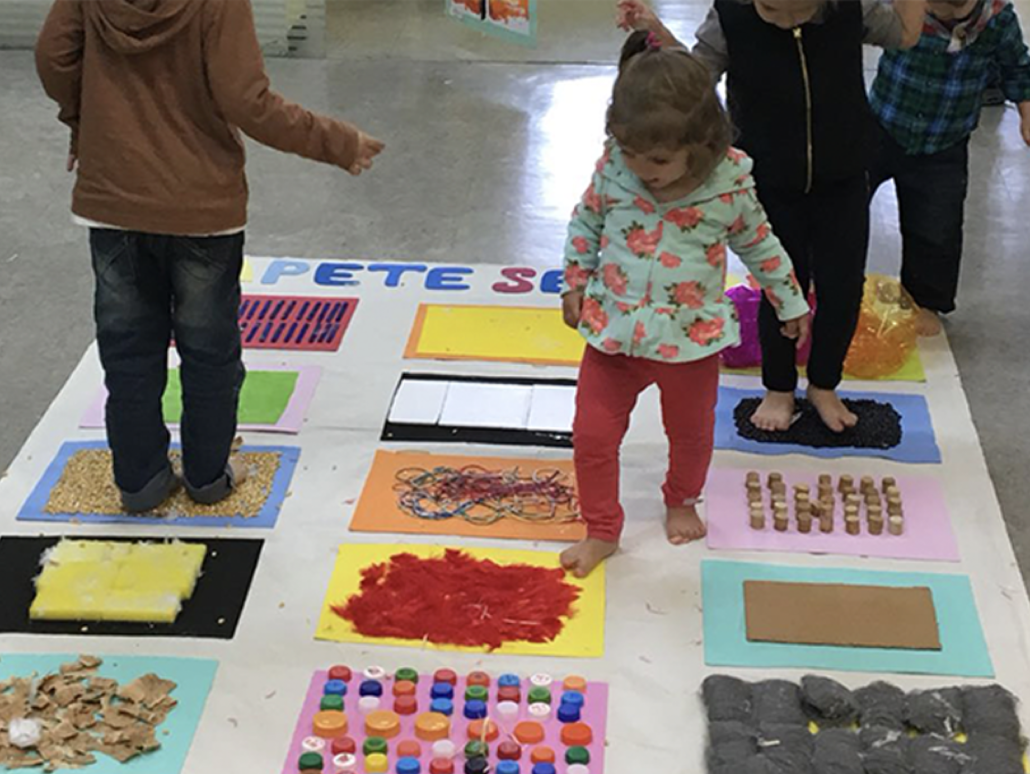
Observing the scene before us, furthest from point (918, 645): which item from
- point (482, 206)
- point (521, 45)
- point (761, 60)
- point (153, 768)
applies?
point (521, 45)

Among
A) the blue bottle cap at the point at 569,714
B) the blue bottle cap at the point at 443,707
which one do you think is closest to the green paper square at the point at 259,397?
the blue bottle cap at the point at 443,707

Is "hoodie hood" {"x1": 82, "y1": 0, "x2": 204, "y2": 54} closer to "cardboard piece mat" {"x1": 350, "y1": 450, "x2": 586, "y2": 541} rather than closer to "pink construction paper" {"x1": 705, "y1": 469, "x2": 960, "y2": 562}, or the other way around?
"cardboard piece mat" {"x1": 350, "y1": 450, "x2": 586, "y2": 541}

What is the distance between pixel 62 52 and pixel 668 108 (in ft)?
2.92

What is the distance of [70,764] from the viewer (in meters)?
1.94

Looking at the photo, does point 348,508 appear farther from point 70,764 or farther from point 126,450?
point 70,764

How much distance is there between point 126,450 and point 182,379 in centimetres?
16

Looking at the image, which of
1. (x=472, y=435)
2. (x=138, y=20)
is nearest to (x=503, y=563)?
(x=472, y=435)

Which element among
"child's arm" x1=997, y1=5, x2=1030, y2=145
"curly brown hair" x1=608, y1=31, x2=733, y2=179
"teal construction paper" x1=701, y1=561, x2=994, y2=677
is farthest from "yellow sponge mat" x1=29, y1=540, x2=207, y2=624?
"child's arm" x1=997, y1=5, x2=1030, y2=145

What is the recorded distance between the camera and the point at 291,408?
2789 mm

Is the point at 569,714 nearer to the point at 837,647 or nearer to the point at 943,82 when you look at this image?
the point at 837,647

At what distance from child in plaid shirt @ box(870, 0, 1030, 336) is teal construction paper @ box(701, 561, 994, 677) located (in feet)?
2.85

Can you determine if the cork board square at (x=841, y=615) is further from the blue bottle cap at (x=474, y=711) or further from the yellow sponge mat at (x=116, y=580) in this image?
the yellow sponge mat at (x=116, y=580)

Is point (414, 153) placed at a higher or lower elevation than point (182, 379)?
lower

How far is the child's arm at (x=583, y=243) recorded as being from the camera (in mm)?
2152
